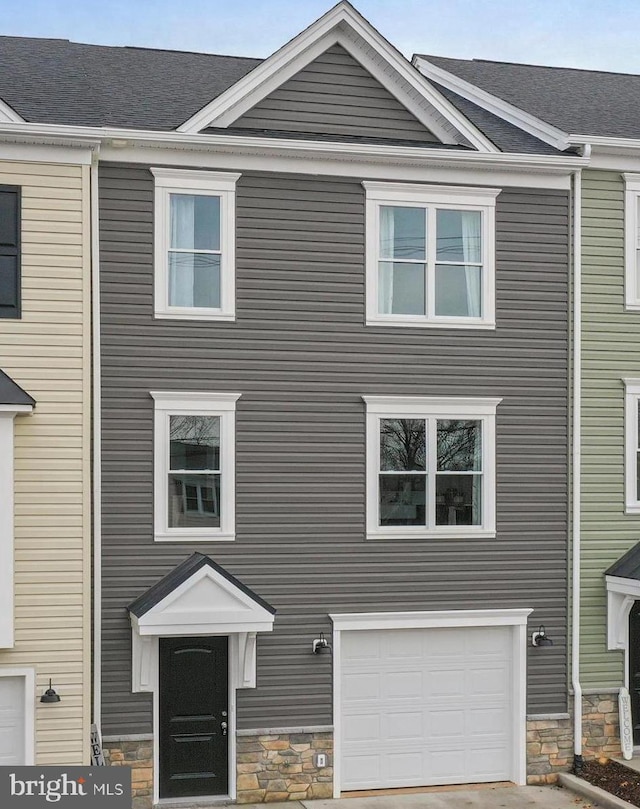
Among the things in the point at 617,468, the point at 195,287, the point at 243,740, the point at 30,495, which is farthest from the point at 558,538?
the point at 30,495

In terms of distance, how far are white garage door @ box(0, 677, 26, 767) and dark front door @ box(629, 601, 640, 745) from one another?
8.20 metres

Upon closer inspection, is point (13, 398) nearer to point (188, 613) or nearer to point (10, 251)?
point (10, 251)

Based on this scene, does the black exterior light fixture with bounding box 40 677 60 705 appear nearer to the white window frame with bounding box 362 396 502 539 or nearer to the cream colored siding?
the cream colored siding

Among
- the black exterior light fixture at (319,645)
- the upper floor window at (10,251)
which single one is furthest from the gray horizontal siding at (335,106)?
the black exterior light fixture at (319,645)

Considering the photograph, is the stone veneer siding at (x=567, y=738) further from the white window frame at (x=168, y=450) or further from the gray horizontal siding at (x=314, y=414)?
the white window frame at (x=168, y=450)

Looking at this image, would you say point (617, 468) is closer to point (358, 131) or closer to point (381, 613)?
point (381, 613)

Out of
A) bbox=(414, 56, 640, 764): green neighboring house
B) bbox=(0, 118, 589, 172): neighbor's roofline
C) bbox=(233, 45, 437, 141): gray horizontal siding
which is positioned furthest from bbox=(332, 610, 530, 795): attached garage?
bbox=(233, 45, 437, 141): gray horizontal siding

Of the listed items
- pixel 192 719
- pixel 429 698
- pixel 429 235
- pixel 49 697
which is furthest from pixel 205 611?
pixel 429 235

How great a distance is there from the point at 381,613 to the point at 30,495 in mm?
4808

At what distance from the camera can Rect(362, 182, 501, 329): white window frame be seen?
1478 cm

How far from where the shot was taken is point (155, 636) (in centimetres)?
1383

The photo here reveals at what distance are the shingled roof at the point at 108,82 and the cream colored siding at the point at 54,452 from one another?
4.04 feet

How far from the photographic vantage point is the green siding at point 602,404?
50.4 feet

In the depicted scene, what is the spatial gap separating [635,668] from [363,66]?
9.06 metres
